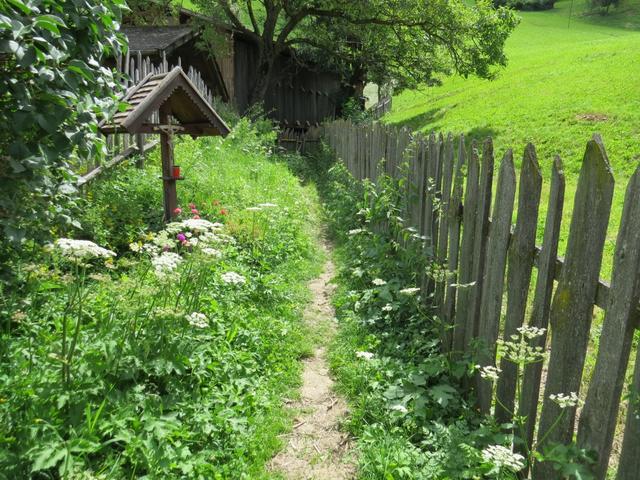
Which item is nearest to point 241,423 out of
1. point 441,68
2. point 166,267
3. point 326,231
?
point 166,267

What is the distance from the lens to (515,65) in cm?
2678

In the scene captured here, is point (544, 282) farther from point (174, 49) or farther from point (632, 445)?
point (174, 49)

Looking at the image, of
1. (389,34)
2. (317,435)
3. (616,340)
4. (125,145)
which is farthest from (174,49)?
(616,340)

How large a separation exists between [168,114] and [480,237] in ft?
13.2

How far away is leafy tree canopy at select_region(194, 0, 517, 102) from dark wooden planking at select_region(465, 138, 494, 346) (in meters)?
15.4

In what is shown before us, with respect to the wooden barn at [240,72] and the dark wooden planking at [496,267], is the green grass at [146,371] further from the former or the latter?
the wooden barn at [240,72]

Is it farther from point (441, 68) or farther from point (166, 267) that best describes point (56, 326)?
point (441, 68)

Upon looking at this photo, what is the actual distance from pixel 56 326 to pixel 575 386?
3.24 metres

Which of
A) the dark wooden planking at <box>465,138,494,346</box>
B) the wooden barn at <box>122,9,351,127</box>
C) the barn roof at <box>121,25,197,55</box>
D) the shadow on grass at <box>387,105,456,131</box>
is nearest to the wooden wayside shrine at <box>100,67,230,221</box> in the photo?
the dark wooden planking at <box>465,138,494,346</box>

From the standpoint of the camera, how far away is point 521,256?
2.79m

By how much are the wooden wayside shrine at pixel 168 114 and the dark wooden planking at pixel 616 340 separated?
4.25 metres

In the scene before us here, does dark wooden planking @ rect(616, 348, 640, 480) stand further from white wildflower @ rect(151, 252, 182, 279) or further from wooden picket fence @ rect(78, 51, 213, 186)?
wooden picket fence @ rect(78, 51, 213, 186)

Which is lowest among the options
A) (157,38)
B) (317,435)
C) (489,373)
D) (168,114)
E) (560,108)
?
(317,435)

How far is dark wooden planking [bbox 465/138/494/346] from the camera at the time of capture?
10.8ft
